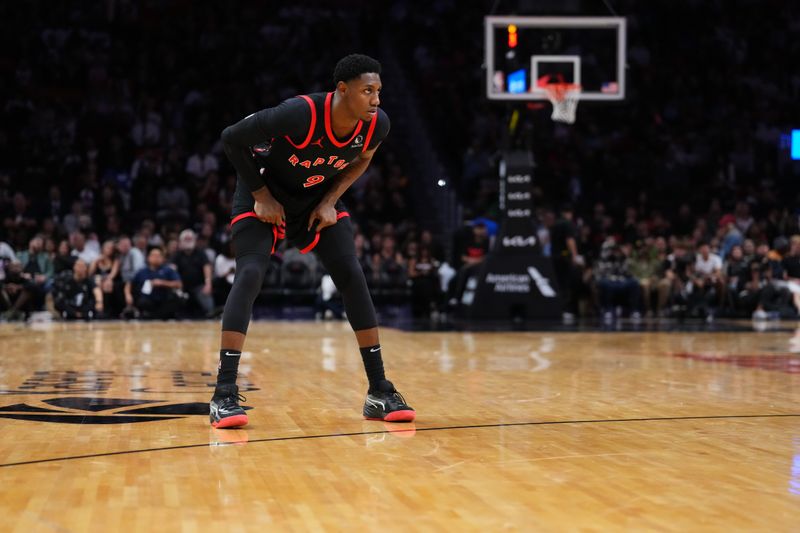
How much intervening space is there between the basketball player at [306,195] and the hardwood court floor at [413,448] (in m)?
0.29

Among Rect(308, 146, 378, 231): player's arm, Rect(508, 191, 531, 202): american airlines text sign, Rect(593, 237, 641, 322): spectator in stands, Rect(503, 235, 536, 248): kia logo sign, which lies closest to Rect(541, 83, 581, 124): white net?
Rect(508, 191, 531, 202): american airlines text sign

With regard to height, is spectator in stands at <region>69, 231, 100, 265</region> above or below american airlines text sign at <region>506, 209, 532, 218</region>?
below

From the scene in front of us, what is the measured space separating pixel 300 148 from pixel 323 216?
0.36 metres

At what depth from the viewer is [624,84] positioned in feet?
47.0

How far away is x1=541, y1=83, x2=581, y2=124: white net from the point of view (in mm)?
14250

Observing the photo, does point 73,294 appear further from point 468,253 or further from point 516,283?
point 516,283

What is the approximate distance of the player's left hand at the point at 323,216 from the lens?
529 cm

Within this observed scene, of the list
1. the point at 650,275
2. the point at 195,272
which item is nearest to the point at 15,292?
the point at 195,272

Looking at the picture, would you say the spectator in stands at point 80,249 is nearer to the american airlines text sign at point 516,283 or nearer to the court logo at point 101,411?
the american airlines text sign at point 516,283

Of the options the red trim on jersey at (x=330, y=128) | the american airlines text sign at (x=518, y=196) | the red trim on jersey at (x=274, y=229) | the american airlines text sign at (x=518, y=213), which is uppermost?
the american airlines text sign at (x=518, y=196)

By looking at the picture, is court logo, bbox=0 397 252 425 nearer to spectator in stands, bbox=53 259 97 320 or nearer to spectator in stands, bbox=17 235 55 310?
spectator in stands, bbox=53 259 97 320

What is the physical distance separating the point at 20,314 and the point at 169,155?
496 centimetres

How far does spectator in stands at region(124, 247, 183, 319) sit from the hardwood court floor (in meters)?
6.92

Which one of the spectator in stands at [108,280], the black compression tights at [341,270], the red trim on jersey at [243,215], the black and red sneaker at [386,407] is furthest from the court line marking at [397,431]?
the spectator in stands at [108,280]
